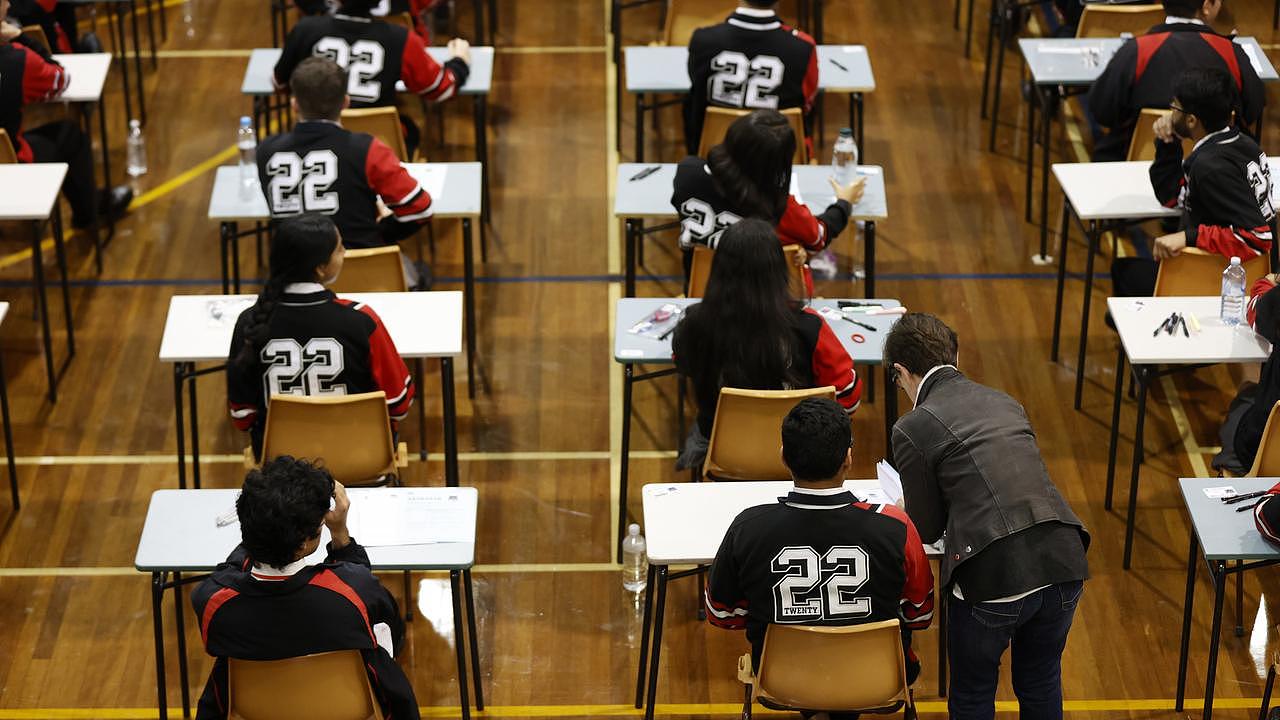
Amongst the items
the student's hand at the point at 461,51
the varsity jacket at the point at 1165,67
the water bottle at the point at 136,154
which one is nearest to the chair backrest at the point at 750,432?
the varsity jacket at the point at 1165,67

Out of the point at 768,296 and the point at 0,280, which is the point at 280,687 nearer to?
the point at 768,296

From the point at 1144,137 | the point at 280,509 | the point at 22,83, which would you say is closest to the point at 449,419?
the point at 280,509

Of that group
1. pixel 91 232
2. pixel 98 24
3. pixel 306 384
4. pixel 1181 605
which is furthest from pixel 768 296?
pixel 98 24

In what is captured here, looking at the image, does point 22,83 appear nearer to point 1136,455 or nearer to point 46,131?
point 46,131

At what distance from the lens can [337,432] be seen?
4867 millimetres

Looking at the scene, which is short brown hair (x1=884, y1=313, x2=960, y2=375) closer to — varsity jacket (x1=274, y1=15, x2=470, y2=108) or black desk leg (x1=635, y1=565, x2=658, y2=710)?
black desk leg (x1=635, y1=565, x2=658, y2=710)

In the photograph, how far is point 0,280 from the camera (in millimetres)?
7125

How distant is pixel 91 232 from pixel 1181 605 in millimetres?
4996

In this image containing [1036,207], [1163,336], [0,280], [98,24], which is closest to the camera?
[1163,336]

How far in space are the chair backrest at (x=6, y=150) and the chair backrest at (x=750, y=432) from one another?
10.8ft

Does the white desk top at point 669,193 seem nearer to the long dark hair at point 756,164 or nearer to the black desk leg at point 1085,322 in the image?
the long dark hair at point 756,164

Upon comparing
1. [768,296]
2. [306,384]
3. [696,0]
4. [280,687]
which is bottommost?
[280,687]

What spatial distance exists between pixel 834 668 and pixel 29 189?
3807mm

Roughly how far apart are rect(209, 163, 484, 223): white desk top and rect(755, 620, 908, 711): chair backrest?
8.22 feet
